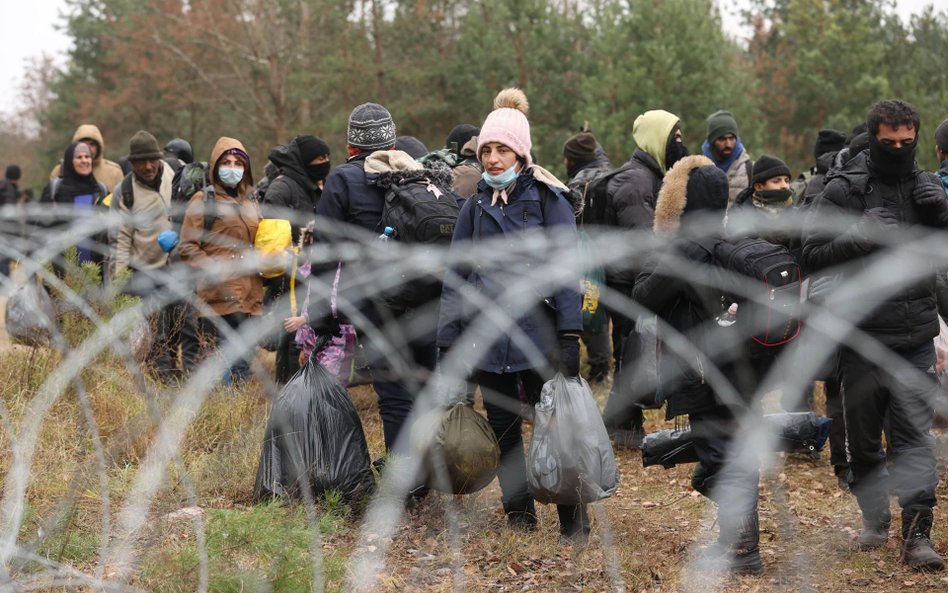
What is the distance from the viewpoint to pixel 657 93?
703 inches

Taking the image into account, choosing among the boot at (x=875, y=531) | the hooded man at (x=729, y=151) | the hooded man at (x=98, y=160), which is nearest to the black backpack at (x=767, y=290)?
the boot at (x=875, y=531)

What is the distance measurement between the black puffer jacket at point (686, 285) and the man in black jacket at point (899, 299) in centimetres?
41

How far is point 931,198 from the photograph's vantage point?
13.9ft

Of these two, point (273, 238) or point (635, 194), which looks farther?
point (273, 238)

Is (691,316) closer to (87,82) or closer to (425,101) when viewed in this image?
(425,101)

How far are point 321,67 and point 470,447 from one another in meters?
17.5

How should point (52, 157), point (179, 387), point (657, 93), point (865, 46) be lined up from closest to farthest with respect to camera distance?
point (179, 387)
point (657, 93)
point (865, 46)
point (52, 157)

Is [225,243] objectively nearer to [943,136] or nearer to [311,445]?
[311,445]

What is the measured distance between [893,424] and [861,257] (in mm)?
683

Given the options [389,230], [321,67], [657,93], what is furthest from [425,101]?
[389,230]

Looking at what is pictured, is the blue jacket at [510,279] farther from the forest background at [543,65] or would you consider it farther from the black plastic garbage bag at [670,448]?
the forest background at [543,65]

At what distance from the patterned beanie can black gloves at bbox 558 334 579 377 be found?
1.48m

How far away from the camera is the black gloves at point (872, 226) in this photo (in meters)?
4.12

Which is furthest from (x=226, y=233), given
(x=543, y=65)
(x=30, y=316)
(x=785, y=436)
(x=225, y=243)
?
(x=543, y=65)
